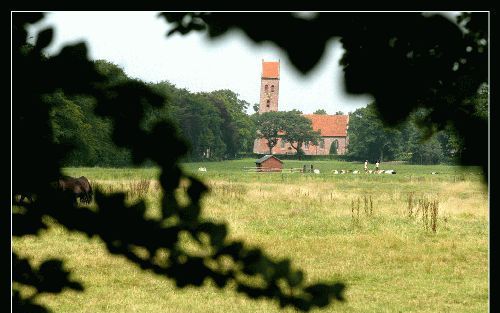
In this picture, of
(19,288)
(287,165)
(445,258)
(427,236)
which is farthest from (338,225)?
(287,165)

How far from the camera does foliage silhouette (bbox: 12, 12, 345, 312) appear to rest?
1.34 meters

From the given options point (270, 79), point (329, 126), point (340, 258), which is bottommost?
point (340, 258)

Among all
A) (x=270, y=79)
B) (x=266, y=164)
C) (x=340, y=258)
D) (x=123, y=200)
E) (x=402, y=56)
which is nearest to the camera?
(x=402, y=56)

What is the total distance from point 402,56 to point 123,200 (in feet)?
2.27

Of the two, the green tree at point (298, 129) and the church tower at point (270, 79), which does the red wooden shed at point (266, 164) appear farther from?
the church tower at point (270, 79)

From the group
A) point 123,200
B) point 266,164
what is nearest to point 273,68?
point 123,200

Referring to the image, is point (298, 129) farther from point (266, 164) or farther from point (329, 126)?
point (329, 126)

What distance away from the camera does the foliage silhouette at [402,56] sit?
1263mm

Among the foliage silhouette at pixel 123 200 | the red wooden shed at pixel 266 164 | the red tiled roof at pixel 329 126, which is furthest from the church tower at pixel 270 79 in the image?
the red tiled roof at pixel 329 126

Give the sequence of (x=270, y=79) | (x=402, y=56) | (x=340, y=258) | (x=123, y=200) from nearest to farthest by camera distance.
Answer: (x=402, y=56) < (x=123, y=200) < (x=270, y=79) < (x=340, y=258)

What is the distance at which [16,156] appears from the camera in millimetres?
1555

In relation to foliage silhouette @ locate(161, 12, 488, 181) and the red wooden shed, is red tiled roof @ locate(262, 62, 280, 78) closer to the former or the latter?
foliage silhouette @ locate(161, 12, 488, 181)

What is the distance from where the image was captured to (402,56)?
1.30 metres
